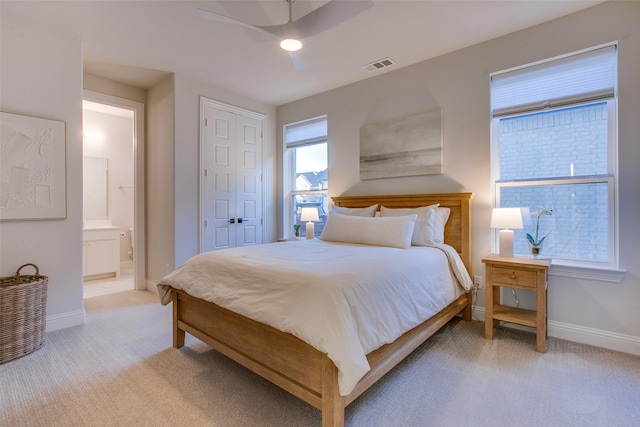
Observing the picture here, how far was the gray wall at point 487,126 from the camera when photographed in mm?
2346

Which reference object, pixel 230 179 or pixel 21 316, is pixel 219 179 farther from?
pixel 21 316

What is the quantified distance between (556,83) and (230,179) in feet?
12.8

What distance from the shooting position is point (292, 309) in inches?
60.2

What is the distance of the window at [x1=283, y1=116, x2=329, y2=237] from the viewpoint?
4543 millimetres

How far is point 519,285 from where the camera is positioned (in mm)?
2447

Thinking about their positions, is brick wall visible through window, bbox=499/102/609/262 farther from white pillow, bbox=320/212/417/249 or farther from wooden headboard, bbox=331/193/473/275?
white pillow, bbox=320/212/417/249

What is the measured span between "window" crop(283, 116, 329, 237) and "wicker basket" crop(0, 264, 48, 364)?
2.91 m

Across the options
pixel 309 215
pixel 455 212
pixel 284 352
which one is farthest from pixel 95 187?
pixel 455 212

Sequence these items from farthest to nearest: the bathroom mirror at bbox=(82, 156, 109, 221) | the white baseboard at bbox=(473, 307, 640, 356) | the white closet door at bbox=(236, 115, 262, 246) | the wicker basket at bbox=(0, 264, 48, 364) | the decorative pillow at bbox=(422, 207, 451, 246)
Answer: the bathroom mirror at bbox=(82, 156, 109, 221)
the white closet door at bbox=(236, 115, 262, 246)
the decorative pillow at bbox=(422, 207, 451, 246)
the white baseboard at bbox=(473, 307, 640, 356)
the wicker basket at bbox=(0, 264, 48, 364)

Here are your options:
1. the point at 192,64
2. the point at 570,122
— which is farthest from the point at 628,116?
the point at 192,64

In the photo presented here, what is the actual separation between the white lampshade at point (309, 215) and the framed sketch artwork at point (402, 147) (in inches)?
32.3

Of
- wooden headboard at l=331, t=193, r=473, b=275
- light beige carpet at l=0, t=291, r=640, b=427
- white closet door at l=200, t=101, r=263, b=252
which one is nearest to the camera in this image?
light beige carpet at l=0, t=291, r=640, b=427

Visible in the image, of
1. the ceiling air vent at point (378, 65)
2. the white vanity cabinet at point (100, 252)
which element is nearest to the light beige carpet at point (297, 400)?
the white vanity cabinet at point (100, 252)

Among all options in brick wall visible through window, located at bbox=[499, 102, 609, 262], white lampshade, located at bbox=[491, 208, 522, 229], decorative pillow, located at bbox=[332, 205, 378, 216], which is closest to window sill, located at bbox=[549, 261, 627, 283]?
brick wall visible through window, located at bbox=[499, 102, 609, 262]
